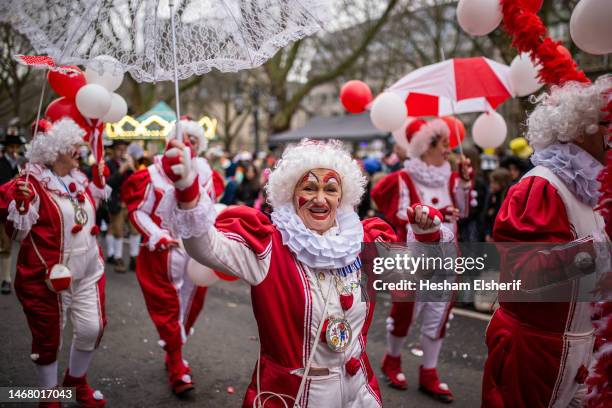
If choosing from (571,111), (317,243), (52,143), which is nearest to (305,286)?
(317,243)

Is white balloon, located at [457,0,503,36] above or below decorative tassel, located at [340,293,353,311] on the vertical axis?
above

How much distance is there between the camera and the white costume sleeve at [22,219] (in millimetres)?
3494

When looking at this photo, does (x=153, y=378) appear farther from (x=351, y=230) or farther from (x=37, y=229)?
(x=351, y=230)

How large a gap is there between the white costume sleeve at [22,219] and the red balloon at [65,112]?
81 cm

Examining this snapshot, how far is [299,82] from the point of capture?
80.5 feet

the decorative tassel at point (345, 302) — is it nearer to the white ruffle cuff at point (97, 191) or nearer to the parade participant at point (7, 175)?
the white ruffle cuff at point (97, 191)

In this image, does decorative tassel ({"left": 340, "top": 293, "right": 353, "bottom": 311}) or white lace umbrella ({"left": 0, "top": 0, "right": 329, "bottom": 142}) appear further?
decorative tassel ({"left": 340, "top": 293, "right": 353, "bottom": 311})

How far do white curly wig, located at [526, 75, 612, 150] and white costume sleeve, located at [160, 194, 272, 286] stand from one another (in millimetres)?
1438

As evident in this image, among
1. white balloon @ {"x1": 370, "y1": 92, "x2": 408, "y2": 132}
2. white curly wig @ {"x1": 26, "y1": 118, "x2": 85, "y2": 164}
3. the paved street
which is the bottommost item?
the paved street

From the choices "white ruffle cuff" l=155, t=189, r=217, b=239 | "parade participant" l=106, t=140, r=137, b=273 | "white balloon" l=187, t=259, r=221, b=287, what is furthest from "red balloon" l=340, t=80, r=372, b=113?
"parade participant" l=106, t=140, r=137, b=273

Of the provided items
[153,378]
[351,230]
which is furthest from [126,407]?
[351,230]

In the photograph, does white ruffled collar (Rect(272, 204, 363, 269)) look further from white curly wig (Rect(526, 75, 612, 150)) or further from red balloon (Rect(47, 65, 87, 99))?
red balloon (Rect(47, 65, 87, 99))

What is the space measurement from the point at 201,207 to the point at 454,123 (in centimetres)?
377

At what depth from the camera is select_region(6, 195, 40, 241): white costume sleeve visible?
3.49 m
